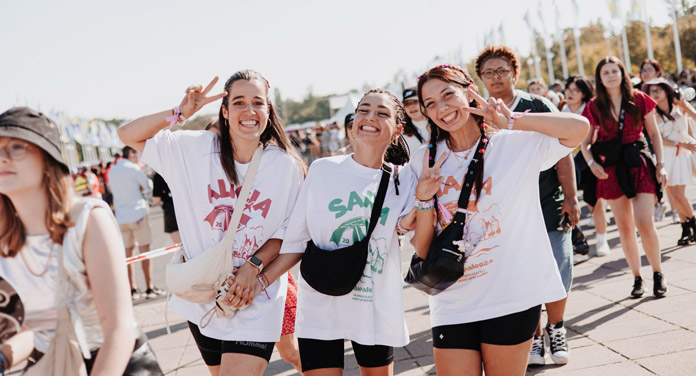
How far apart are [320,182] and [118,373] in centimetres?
152

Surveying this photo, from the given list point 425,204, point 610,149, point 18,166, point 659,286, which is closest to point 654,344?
point 659,286

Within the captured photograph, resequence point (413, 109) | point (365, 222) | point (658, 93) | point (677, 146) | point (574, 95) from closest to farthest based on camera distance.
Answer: point (365, 222) → point (413, 109) → point (658, 93) → point (677, 146) → point (574, 95)

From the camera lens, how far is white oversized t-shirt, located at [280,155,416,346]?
10.7ft

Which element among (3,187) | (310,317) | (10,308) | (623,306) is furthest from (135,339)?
(623,306)

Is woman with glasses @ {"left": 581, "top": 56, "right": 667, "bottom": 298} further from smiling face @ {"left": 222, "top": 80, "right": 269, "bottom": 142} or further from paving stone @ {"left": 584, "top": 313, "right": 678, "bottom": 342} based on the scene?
smiling face @ {"left": 222, "top": 80, "right": 269, "bottom": 142}

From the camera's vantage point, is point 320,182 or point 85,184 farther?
point 85,184

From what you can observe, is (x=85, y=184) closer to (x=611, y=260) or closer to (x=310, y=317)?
(x=611, y=260)

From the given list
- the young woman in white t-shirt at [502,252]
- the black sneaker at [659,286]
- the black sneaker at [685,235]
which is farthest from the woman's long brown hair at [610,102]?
the young woman in white t-shirt at [502,252]

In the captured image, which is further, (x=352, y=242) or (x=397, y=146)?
(x=397, y=146)

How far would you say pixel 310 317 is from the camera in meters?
3.32

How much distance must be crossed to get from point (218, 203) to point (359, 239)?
0.78 meters

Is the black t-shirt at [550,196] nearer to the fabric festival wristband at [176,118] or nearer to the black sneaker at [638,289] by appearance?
the black sneaker at [638,289]

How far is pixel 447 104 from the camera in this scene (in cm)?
326

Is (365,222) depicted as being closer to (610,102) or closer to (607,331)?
(607,331)
